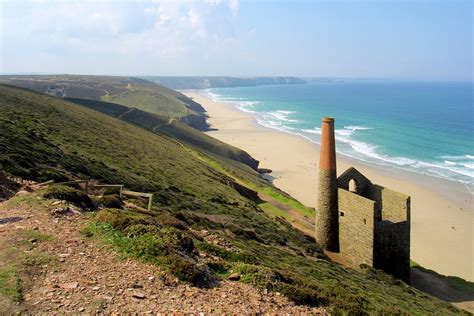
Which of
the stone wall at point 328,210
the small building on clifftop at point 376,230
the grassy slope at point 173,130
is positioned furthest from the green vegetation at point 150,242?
the grassy slope at point 173,130

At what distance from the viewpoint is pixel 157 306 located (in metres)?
8.26

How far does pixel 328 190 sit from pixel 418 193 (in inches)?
1070

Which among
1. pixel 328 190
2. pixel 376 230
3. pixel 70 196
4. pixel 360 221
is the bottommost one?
pixel 376 230

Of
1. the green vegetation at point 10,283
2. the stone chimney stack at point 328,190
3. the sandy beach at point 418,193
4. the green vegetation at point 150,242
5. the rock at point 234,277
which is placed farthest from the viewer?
the sandy beach at point 418,193

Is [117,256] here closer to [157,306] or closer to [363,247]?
[157,306]

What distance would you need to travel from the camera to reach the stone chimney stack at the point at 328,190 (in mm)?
23219

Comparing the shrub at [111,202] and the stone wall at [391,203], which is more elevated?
the shrub at [111,202]

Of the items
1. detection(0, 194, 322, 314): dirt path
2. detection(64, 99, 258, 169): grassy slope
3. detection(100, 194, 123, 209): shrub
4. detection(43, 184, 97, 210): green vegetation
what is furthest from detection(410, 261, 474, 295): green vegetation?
detection(64, 99, 258, 169): grassy slope

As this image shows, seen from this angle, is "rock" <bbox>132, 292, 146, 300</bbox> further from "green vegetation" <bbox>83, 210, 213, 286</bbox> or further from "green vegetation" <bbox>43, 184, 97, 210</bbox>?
"green vegetation" <bbox>43, 184, 97, 210</bbox>

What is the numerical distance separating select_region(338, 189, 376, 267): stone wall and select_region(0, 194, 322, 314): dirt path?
12.4 m

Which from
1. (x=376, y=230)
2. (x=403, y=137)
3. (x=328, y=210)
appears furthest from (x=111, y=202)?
(x=403, y=137)

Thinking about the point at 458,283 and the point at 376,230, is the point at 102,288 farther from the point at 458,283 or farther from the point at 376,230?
the point at 458,283

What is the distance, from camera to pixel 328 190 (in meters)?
23.2

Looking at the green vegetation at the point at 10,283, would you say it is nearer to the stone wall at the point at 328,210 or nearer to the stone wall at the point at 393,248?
the stone wall at the point at 393,248
